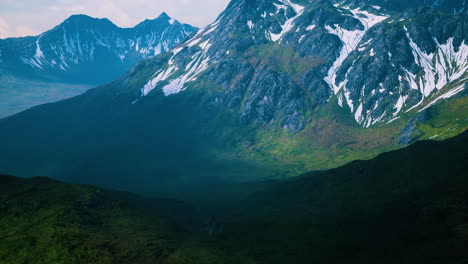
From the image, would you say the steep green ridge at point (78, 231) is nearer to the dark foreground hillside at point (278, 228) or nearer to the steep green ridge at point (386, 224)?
the dark foreground hillside at point (278, 228)

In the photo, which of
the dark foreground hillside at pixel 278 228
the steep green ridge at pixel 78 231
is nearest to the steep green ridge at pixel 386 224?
the dark foreground hillside at pixel 278 228

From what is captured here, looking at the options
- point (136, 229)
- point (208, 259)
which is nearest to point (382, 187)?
point (208, 259)

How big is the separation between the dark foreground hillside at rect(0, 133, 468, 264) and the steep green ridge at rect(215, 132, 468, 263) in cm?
45

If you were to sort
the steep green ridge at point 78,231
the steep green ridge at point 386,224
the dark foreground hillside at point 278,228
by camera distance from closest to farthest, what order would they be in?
the steep green ridge at point 386,224
the dark foreground hillside at point 278,228
the steep green ridge at point 78,231

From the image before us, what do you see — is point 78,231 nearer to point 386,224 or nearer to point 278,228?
point 278,228

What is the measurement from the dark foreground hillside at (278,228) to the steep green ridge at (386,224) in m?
0.45

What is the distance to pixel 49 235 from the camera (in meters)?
145

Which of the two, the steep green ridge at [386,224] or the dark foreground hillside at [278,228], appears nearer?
the steep green ridge at [386,224]

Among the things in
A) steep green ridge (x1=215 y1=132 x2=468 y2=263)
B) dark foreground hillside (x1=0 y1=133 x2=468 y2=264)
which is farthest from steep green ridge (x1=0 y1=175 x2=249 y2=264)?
steep green ridge (x1=215 y1=132 x2=468 y2=263)

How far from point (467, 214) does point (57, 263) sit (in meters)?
178

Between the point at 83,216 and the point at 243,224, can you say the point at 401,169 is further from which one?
the point at 83,216

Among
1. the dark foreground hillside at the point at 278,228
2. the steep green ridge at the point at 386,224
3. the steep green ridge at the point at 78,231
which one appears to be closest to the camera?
the steep green ridge at the point at 386,224

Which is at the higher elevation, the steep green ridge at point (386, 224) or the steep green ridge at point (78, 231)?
the steep green ridge at point (78, 231)

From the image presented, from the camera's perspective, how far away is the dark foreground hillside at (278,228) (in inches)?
5236
